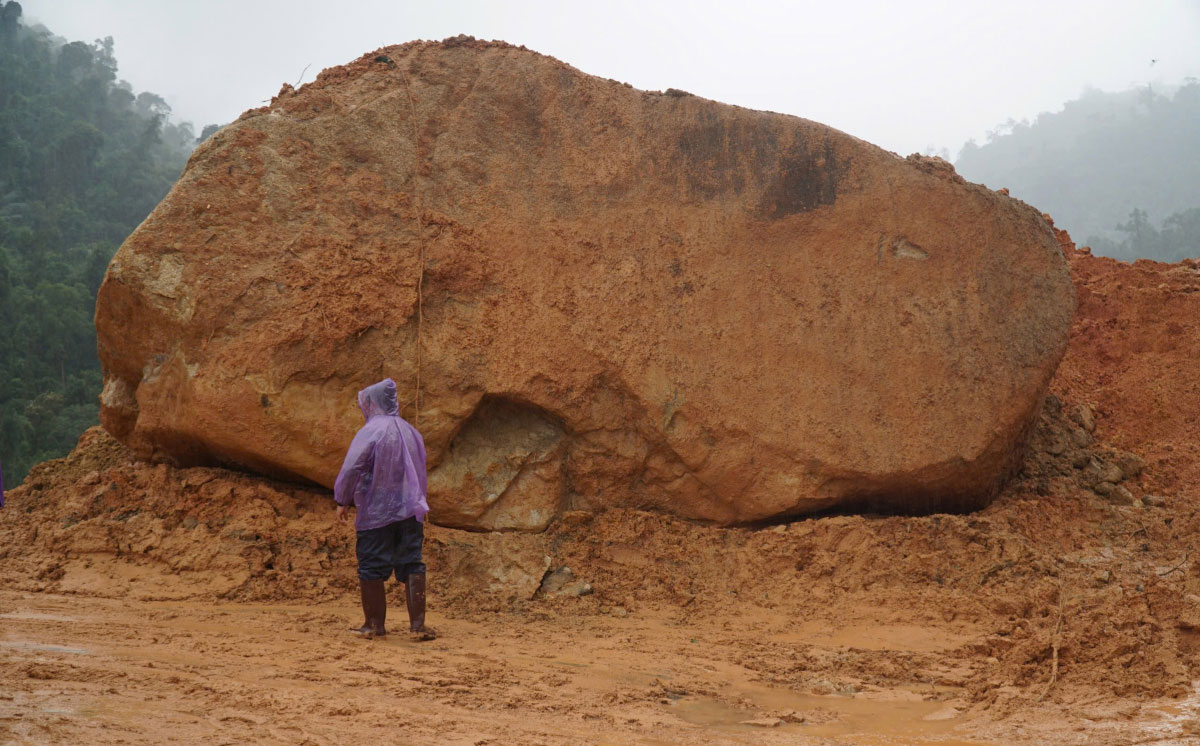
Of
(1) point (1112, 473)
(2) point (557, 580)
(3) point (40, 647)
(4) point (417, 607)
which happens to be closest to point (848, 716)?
(4) point (417, 607)

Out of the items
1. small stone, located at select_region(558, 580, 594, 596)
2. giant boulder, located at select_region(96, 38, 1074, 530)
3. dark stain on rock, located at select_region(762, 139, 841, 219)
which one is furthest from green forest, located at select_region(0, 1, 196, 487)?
dark stain on rock, located at select_region(762, 139, 841, 219)

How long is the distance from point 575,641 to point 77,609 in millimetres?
2124

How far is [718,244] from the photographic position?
17.9 feet

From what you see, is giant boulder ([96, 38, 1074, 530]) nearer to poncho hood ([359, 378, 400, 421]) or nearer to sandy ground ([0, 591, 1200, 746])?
poncho hood ([359, 378, 400, 421])

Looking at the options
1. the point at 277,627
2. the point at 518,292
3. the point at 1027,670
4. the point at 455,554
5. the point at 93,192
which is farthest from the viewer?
the point at 93,192

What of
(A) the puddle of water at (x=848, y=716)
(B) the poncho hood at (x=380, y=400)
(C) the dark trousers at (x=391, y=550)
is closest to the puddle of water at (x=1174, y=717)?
(A) the puddle of water at (x=848, y=716)

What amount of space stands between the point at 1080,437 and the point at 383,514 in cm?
500

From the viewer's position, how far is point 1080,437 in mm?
6543

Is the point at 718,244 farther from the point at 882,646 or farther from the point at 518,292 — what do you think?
the point at 882,646

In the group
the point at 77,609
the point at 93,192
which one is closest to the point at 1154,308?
the point at 77,609

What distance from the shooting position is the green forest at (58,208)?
16.0 m

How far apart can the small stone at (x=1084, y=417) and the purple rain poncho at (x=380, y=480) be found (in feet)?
16.6

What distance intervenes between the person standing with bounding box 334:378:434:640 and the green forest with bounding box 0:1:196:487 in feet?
42.5

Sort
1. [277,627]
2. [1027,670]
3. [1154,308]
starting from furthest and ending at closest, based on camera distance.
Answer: [1154,308] → [277,627] → [1027,670]
